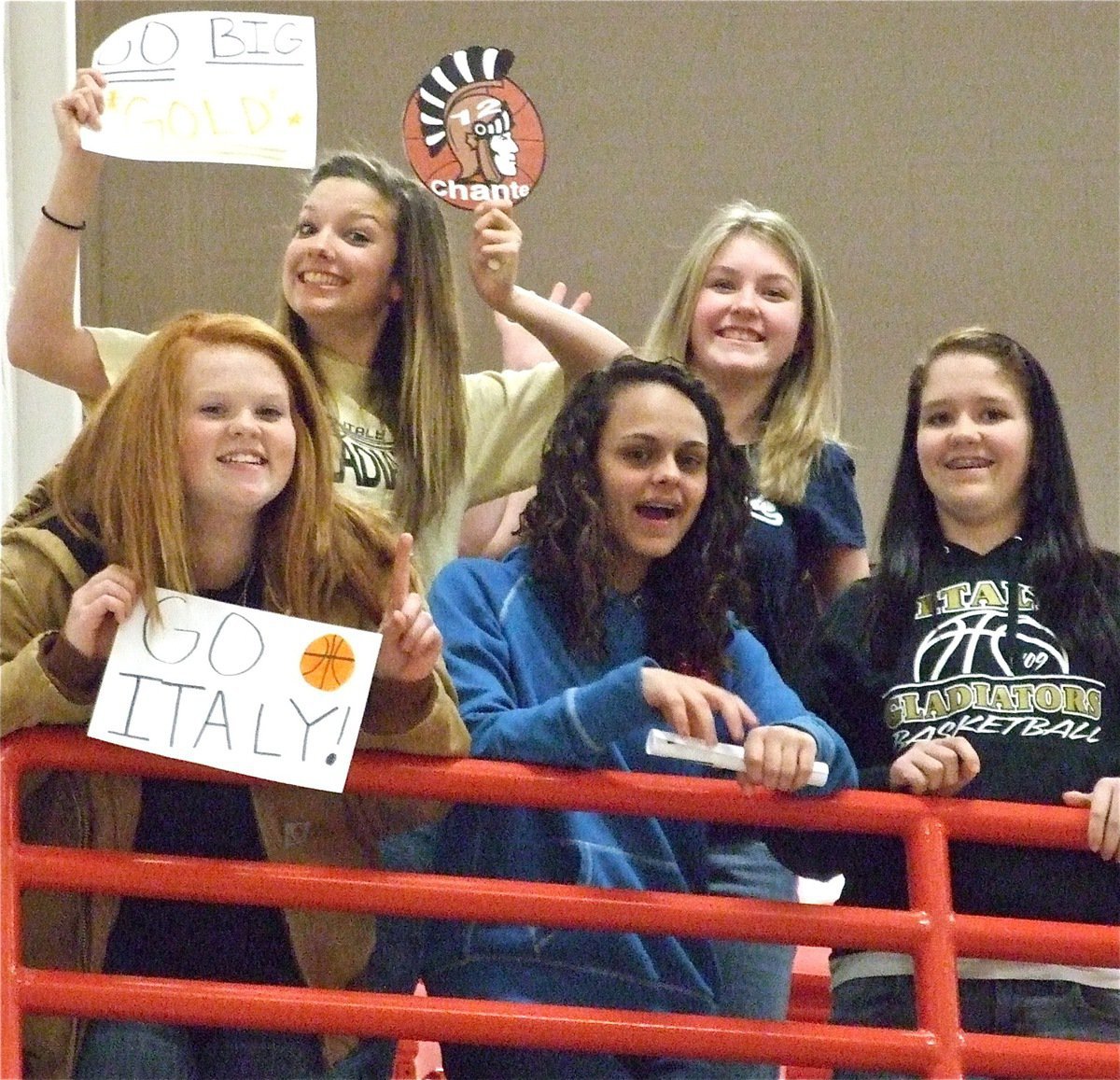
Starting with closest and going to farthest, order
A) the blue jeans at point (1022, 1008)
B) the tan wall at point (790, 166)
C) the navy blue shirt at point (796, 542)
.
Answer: the blue jeans at point (1022, 1008)
the navy blue shirt at point (796, 542)
the tan wall at point (790, 166)

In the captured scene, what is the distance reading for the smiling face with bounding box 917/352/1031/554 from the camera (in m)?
2.52

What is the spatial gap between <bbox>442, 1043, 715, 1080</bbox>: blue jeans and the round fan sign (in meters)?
1.19

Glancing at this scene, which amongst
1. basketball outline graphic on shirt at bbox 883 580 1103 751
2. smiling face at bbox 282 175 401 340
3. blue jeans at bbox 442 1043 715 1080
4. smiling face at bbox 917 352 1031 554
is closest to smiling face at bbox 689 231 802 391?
smiling face at bbox 917 352 1031 554

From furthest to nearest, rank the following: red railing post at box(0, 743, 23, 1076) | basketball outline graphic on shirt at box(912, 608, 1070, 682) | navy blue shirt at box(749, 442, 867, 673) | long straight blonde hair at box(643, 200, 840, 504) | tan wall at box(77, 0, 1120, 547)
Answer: tan wall at box(77, 0, 1120, 547), long straight blonde hair at box(643, 200, 840, 504), navy blue shirt at box(749, 442, 867, 673), basketball outline graphic on shirt at box(912, 608, 1070, 682), red railing post at box(0, 743, 23, 1076)

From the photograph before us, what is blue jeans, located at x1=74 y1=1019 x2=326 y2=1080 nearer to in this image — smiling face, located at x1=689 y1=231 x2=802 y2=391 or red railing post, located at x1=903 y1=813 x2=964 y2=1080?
red railing post, located at x1=903 y1=813 x2=964 y2=1080

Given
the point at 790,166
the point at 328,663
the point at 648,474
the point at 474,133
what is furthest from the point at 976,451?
the point at 790,166

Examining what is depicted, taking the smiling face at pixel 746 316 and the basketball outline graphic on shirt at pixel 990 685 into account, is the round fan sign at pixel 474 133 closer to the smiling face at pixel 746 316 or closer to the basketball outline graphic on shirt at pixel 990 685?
the smiling face at pixel 746 316

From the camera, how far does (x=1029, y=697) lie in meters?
2.35

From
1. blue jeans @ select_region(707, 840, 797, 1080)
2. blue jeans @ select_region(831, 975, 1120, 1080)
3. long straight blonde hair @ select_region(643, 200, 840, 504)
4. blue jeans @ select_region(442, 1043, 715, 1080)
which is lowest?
blue jeans @ select_region(442, 1043, 715, 1080)

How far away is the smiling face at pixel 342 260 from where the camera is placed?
2.73 metres

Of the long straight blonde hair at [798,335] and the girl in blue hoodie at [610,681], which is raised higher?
the long straight blonde hair at [798,335]

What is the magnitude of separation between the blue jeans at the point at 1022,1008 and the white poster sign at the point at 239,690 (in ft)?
2.49

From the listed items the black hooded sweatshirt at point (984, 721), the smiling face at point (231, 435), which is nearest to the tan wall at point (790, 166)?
the black hooded sweatshirt at point (984, 721)

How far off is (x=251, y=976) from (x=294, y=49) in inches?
47.0
